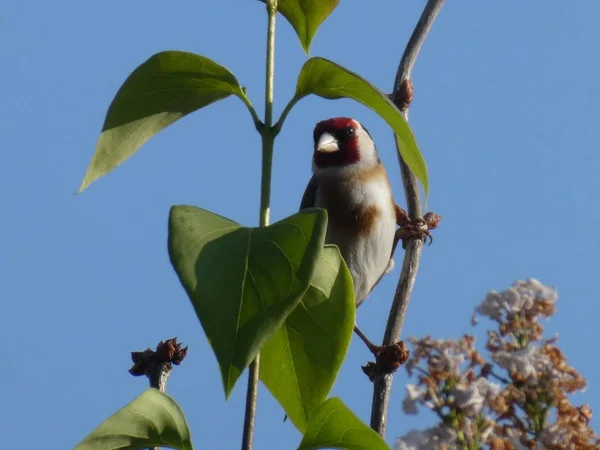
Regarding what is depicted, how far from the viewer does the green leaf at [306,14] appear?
A: 3.24 feet

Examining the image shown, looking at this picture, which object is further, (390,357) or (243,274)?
(390,357)

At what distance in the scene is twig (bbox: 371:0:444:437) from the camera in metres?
1.28

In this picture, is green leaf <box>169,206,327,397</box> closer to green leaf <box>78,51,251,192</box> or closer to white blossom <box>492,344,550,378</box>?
green leaf <box>78,51,251,192</box>

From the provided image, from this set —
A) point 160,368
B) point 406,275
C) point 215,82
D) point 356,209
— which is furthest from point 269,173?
point 356,209

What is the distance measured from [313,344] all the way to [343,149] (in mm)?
1969

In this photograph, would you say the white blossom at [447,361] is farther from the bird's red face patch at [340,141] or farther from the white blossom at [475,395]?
the bird's red face patch at [340,141]

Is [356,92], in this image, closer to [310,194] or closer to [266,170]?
[266,170]

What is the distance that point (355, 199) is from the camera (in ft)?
8.53

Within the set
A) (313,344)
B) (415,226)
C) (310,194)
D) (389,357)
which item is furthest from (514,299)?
(310,194)

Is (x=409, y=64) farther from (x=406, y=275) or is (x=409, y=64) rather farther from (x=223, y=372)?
(x=223, y=372)

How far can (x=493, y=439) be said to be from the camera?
809mm

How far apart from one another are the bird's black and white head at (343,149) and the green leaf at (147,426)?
192 cm

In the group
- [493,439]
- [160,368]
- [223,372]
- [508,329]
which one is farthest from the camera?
[160,368]

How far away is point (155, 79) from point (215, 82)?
61 mm
